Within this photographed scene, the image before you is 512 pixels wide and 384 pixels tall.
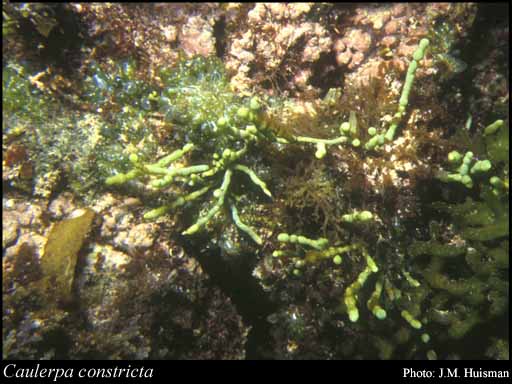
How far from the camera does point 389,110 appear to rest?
2762mm

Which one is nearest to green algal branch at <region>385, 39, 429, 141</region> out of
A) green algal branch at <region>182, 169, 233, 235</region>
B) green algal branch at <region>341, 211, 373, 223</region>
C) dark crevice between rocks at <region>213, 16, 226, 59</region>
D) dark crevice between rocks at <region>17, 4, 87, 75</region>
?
green algal branch at <region>341, 211, 373, 223</region>

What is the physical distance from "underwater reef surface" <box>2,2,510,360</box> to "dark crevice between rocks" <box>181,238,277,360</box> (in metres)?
0.04

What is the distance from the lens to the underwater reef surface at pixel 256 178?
2676 millimetres

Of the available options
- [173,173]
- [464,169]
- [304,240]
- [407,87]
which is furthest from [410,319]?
[173,173]

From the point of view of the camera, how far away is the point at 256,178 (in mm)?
2676

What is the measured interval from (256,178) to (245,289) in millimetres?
1505

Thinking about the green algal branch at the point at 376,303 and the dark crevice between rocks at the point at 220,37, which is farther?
the dark crevice between rocks at the point at 220,37

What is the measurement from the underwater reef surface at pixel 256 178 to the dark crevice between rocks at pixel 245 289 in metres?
0.04

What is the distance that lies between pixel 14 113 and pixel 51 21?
3.20 ft

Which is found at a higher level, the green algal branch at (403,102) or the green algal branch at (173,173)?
the green algal branch at (403,102)

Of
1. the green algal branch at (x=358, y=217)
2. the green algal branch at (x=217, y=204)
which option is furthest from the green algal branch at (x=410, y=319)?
the green algal branch at (x=217, y=204)

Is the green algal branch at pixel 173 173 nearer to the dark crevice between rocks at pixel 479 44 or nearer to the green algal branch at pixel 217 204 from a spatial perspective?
the green algal branch at pixel 217 204

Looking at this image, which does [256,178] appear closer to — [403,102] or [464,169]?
[403,102]
